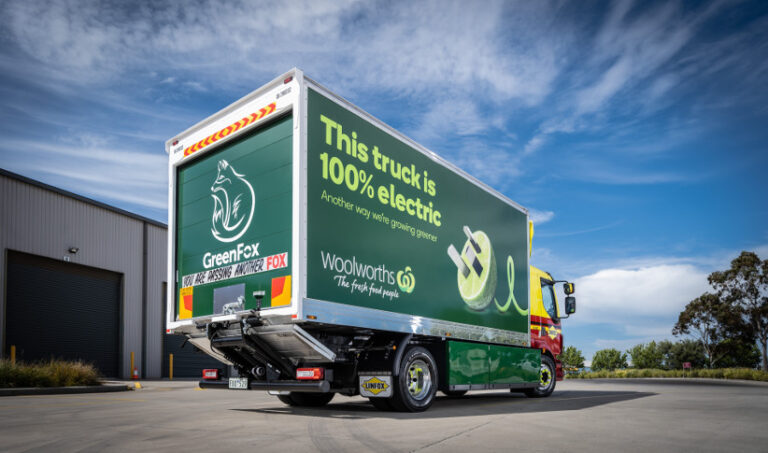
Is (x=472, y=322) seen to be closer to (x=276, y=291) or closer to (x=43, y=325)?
(x=276, y=291)

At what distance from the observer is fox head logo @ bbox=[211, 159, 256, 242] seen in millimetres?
8117

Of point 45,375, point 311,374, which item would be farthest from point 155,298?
point 311,374

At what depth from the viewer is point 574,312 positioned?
13.8m

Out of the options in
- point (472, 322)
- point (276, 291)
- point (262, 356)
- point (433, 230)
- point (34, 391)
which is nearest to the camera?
point (276, 291)

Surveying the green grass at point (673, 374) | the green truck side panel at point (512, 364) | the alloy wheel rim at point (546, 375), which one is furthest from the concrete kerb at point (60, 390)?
the green grass at point (673, 374)

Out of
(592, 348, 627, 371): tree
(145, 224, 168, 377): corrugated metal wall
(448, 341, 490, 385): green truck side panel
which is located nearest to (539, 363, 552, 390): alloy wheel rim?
(448, 341, 490, 385): green truck side panel

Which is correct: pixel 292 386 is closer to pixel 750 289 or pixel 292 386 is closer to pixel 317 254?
pixel 317 254

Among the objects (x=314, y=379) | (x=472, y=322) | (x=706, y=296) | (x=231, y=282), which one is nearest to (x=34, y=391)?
(x=231, y=282)

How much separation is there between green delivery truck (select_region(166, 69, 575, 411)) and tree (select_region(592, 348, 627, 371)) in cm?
8586

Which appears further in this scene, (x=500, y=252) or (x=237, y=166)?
(x=500, y=252)

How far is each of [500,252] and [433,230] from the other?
2.60 metres

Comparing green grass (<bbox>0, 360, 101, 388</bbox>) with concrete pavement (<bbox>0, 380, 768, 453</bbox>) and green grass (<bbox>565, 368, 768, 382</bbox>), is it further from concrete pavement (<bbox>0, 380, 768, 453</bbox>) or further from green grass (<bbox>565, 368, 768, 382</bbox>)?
green grass (<bbox>565, 368, 768, 382</bbox>)

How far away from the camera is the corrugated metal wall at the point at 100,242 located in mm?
20281

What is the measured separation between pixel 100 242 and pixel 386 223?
18.6 m
